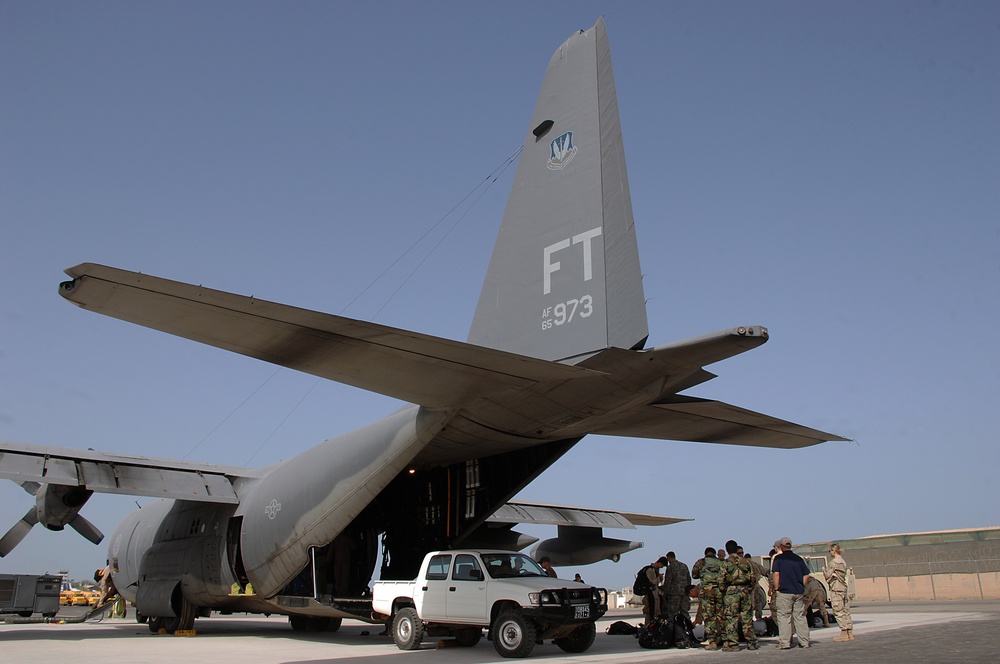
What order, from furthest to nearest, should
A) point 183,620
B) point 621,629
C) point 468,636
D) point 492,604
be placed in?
point 183,620, point 621,629, point 468,636, point 492,604

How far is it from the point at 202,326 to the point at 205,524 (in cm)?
842

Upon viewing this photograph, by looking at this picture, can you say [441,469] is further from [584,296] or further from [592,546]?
[592,546]

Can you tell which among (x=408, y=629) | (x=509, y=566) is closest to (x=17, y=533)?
(x=408, y=629)

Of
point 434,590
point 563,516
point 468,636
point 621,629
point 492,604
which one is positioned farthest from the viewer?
point 563,516

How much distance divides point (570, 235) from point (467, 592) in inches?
189

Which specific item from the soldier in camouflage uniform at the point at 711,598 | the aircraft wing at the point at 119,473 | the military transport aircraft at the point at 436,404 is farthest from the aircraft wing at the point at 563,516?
the soldier in camouflage uniform at the point at 711,598

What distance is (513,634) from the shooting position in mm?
9109

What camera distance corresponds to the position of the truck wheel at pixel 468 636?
10.4 meters

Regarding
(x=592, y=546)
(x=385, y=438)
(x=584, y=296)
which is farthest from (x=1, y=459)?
(x=592, y=546)

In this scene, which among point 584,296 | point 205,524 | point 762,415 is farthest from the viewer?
point 205,524

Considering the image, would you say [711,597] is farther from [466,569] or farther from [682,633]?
[466,569]

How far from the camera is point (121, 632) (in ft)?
49.3

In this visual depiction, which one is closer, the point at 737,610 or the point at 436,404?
the point at 737,610

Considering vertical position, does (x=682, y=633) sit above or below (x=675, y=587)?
below
